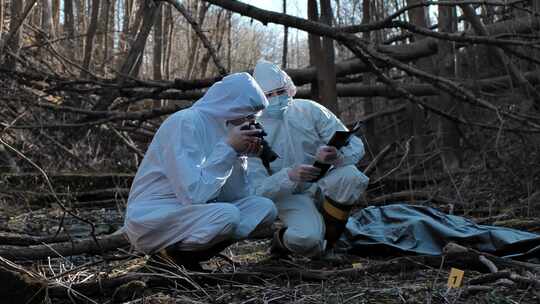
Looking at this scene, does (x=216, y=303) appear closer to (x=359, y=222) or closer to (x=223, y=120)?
(x=223, y=120)

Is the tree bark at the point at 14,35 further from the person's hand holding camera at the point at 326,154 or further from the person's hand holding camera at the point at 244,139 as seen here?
the person's hand holding camera at the point at 244,139

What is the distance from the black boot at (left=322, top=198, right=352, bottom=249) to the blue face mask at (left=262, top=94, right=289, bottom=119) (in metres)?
0.62

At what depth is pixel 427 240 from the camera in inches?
191

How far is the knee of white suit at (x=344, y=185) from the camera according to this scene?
480cm

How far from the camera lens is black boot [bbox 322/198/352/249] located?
487 centimetres

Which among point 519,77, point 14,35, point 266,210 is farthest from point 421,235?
point 14,35

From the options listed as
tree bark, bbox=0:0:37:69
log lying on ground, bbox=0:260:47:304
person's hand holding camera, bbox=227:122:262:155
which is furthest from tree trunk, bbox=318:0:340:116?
log lying on ground, bbox=0:260:47:304

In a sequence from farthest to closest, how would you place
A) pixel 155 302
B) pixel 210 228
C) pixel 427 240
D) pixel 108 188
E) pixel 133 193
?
pixel 108 188
pixel 427 240
pixel 133 193
pixel 210 228
pixel 155 302

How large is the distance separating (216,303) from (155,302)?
0.26 metres

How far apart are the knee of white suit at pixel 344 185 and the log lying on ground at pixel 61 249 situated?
4.36 ft

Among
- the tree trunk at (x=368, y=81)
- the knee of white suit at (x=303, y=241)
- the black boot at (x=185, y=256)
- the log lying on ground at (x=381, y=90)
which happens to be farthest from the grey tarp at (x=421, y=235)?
the tree trunk at (x=368, y=81)

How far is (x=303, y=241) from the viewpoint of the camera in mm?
4637

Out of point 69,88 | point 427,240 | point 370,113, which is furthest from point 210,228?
point 370,113

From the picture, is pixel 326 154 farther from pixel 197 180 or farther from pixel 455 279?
pixel 455 279
